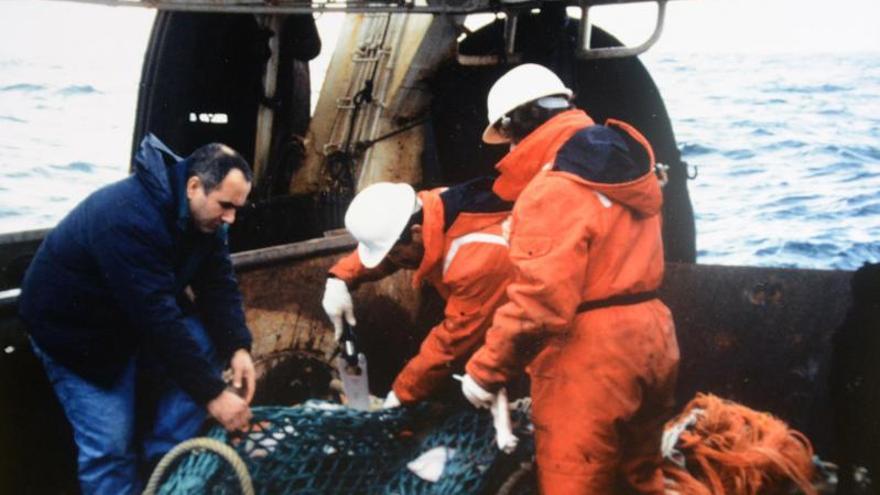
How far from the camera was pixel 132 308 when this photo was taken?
2342mm

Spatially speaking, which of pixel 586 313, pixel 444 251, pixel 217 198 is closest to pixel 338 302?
pixel 444 251

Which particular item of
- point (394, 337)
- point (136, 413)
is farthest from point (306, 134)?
point (136, 413)

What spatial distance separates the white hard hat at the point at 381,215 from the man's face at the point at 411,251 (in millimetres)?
48

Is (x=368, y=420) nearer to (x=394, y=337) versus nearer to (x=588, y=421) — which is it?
(x=588, y=421)

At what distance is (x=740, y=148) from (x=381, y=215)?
680 cm

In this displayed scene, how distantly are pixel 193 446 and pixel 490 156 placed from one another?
144 inches

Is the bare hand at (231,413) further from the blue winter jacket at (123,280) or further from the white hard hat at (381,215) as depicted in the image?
the white hard hat at (381,215)

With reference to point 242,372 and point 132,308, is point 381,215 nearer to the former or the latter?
point 242,372

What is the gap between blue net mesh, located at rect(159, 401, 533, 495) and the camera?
228cm

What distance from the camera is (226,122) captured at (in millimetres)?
5523

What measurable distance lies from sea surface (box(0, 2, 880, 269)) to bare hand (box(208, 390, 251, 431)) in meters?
2.89

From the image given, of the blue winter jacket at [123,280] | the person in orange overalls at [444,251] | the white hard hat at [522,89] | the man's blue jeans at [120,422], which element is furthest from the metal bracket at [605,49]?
the man's blue jeans at [120,422]

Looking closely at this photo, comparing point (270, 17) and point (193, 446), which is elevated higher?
point (270, 17)

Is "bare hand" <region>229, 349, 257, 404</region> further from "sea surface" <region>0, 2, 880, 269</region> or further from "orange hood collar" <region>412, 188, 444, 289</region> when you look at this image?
"sea surface" <region>0, 2, 880, 269</region>
